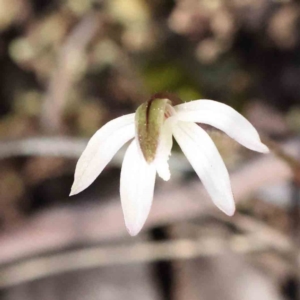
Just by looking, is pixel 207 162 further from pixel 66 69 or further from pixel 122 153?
pixel 66 69

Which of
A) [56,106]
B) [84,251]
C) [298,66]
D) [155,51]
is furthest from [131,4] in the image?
[84,251]

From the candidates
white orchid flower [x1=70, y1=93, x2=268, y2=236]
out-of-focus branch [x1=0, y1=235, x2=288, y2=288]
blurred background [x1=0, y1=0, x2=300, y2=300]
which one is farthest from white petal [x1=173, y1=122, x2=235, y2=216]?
out-of-focus branch [x1=0, y1=235, x2=288, y2=288]

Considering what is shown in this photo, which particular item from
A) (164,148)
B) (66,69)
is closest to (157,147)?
(164,148)

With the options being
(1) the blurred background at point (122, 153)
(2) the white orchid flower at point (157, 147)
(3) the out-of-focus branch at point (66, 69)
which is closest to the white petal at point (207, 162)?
(2) the white orchid flower at point (157, 147)

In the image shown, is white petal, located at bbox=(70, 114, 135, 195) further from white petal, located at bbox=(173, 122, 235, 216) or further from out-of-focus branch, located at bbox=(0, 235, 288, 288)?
out-of-focus branch, located at bbox=(0, 235, 288, 288)

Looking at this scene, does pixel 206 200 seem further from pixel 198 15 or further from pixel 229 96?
pixel 198 15

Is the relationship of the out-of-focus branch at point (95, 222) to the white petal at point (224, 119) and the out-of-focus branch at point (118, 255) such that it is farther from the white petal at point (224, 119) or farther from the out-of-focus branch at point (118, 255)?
the white petal at point (224, 119)
